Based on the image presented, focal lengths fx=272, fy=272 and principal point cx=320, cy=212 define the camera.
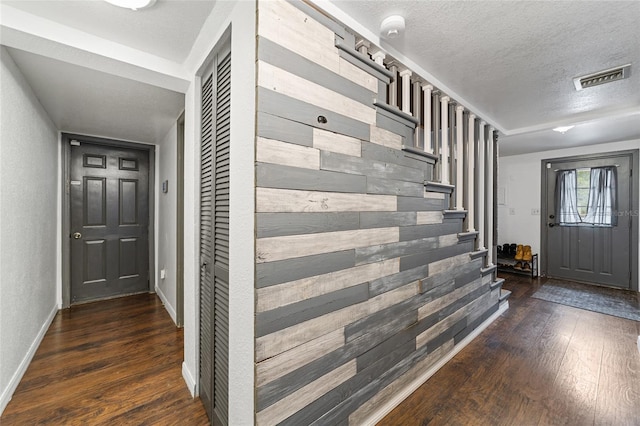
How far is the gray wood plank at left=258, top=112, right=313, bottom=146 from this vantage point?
115 cm

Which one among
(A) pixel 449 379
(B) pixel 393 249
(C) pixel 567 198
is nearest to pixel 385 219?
(B) pixel 393 249

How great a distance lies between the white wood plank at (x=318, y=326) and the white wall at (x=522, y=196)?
4.74m

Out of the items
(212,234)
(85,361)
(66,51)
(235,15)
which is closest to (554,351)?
(212,234)

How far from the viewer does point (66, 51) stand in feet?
5.30

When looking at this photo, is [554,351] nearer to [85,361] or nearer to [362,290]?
[362,290]

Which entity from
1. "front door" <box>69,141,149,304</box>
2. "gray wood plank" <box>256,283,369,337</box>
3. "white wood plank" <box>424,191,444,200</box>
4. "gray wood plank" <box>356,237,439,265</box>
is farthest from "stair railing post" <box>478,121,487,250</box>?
"front door" <box>69,141,149,304</box>

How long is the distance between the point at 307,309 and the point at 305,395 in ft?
1.34

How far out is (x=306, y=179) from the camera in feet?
4.20

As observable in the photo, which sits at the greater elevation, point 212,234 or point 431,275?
point 212,234

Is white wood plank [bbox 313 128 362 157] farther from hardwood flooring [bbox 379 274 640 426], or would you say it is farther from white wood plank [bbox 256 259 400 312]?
hardwood flooring [bbox 379 274 640 426]

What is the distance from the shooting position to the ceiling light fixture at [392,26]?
1.56 meters

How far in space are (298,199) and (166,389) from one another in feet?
5.84

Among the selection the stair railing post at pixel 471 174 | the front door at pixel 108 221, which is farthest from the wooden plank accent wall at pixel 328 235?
the front door at pixel 108 221

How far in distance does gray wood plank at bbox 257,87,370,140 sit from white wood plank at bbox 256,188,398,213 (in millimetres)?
333
